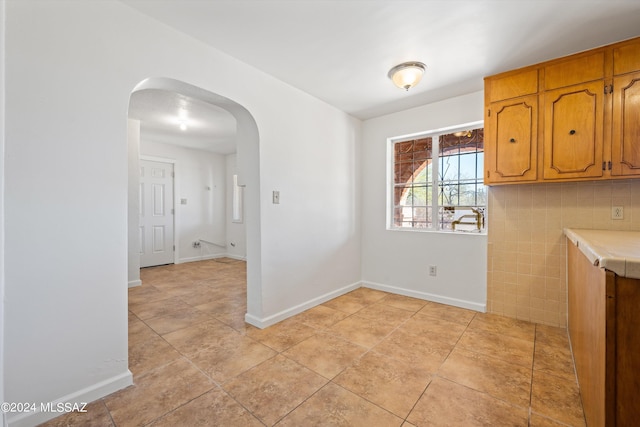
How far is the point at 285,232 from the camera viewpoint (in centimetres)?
279

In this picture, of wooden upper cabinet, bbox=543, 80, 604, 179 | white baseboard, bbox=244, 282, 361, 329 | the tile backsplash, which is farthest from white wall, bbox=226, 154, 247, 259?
wooden upper cabinet, bbox=543, 80, 604, 179

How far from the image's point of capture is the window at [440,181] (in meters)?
3.10

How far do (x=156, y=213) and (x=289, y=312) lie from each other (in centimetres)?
410

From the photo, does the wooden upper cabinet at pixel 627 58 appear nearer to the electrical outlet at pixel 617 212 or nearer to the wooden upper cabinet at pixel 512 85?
the wooden upper cabinet at pixel 512 85

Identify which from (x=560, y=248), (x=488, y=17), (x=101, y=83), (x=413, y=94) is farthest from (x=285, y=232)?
(x=560, y=248)

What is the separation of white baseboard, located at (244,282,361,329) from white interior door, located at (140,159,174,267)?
372 centimetres

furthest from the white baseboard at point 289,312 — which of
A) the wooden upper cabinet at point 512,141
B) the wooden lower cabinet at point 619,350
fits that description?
the wooden lower cabinet at point 619,350

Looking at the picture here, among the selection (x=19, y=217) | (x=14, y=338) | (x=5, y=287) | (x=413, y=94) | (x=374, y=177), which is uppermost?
(x=413, y=94)

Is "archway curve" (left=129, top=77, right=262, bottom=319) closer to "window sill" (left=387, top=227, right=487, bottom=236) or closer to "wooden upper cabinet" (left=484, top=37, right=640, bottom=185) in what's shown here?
"window sill" (left=387, top=227, right=487, bottom=236)

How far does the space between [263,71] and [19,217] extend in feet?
6.78

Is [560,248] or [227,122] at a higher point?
[227,122]

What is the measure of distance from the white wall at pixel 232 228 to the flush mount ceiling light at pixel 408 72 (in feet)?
15.7

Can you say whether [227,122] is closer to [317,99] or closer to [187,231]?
[317,99]

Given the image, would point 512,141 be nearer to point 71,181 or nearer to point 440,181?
point 440,181
